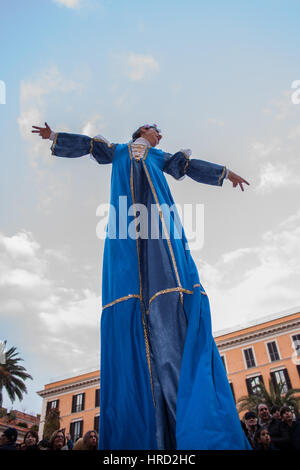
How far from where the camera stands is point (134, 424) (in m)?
2.44

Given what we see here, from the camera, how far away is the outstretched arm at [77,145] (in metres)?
4.01

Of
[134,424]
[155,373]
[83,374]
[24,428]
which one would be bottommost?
[134,424]

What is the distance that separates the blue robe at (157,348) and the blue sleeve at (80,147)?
61cm

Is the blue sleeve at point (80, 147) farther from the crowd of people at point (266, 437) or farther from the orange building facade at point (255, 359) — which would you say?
the orange building facade at point (255, 359)

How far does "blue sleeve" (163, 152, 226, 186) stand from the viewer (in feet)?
13.7

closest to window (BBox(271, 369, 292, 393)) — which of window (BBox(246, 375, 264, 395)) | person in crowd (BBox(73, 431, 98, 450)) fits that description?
window (BBox(246, 375, 264, 395))

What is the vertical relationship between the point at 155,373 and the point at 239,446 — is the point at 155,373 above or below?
above

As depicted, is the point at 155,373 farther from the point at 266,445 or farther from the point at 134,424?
the point at 266,445

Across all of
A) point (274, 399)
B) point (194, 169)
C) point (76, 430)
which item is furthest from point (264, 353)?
point (194, 169)

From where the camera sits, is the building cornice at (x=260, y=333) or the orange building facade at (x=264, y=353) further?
the building cornice at (x=260, y=333)

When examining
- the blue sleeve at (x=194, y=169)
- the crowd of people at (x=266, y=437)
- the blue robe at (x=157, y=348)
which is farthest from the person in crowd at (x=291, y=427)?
the blue sleeve at (x=194, y=169)

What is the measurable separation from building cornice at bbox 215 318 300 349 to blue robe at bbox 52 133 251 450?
3434 cm
